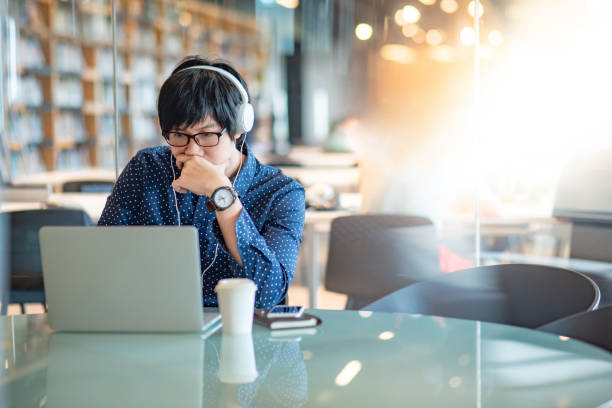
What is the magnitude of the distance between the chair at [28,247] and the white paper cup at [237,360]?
6.40 feet

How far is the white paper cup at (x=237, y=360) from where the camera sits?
0.94 m

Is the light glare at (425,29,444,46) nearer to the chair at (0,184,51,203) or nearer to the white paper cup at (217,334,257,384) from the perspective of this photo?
the chair at (0,184,51,203)

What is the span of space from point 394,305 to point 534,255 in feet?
7.77

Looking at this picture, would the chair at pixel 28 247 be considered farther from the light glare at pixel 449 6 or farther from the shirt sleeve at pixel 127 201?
the light glare at pixel 449 6

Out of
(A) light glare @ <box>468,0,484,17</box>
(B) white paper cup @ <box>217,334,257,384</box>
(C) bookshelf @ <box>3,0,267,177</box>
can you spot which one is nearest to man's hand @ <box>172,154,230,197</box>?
(B) white paper cup @ <box>217,334,257,384</box>

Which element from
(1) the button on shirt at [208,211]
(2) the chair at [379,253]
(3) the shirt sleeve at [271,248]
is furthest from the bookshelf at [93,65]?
(3) the shirt sleeve at [271,248]

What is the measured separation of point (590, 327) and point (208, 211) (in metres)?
0.87

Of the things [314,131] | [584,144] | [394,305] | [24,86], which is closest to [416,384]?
[394,305]

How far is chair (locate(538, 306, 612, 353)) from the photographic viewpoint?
1.23 metres

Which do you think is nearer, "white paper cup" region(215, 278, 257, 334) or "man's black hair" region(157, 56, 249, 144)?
"white paper cup" region(215, 278, 257, 334)

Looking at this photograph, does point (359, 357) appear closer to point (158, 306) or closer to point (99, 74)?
point (158, 306)

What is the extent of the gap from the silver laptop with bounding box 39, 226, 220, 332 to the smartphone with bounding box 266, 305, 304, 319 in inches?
5.6

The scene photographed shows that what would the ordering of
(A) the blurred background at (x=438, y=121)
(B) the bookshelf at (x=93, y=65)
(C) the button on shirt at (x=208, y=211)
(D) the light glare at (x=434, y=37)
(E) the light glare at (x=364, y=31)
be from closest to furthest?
(C) the button on shirt at (x=208, y=211) < (A) the blurred background at (x=438, y=121) < (D) the light glare at (x=434, y=37) < (E) the light glare at (x=364, y=31) < (B) the bookshelf at (x=93, y=65)

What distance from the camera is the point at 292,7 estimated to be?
4.83 metres
